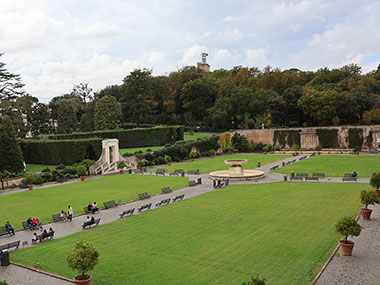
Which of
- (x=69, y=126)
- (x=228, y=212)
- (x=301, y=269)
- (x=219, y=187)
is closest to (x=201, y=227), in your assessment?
(x=228, y=212)

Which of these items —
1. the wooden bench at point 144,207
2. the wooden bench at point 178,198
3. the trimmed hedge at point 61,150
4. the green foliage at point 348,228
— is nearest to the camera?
the green foliage at point 348,228

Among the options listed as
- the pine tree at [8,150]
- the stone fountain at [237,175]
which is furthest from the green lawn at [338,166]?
the pine tree at [8,150]

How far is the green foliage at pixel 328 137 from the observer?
220 feet

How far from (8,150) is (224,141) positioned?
3810cm

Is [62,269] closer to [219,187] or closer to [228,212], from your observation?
[228,212]

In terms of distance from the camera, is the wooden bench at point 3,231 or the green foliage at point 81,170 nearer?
the wooden bench at point 3,231

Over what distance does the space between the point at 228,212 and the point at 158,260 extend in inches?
363

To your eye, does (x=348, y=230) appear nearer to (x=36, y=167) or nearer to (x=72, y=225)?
(x=72, y=225)

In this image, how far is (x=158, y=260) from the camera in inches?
645

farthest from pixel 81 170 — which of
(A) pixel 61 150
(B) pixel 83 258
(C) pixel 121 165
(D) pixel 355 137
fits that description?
(D) pixel 355 137

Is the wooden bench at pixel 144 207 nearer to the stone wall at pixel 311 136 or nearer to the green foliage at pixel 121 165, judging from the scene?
the green foliage at pixel 121 165

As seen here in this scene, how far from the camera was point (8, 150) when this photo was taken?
147 feet

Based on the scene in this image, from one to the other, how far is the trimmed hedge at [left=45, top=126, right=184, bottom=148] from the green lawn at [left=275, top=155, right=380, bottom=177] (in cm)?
2672

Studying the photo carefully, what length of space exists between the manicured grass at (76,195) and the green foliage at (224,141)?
2813 centimetres
